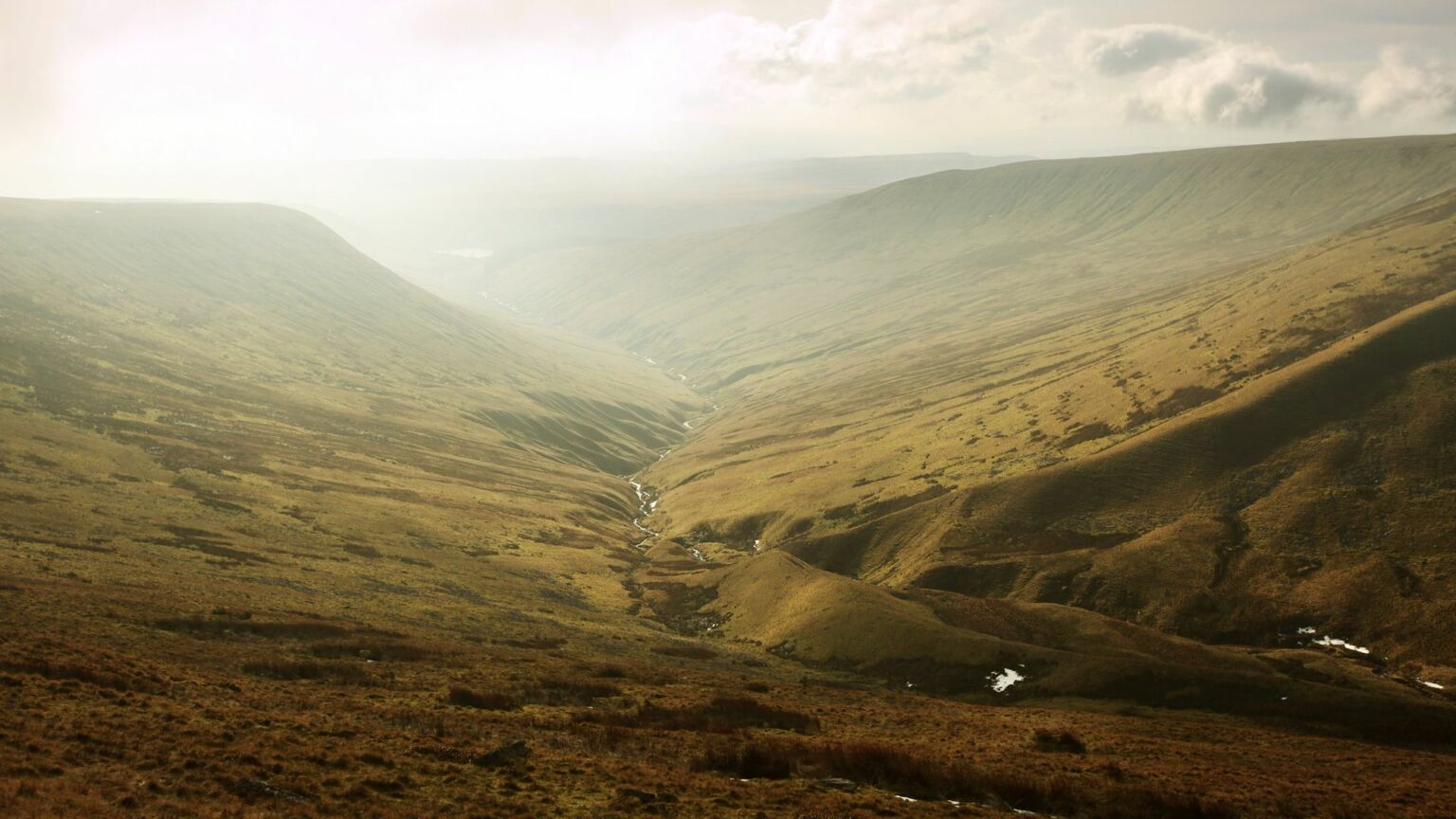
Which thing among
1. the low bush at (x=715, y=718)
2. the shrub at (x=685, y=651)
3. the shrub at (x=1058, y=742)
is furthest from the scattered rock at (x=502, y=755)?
the shrub at (x=685, y=651)

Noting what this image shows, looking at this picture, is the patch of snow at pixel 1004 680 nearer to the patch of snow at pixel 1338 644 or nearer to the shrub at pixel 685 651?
the shrub at pixel 685 651

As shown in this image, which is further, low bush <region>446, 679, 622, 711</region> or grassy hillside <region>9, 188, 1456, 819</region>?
low bush <region>446, 679, 622, 711</region>

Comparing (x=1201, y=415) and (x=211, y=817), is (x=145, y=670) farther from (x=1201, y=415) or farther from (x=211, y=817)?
(x=1201, y=415)

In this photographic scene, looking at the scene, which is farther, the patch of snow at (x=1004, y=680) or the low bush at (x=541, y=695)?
the patch of snow at (x=1004, y=680)

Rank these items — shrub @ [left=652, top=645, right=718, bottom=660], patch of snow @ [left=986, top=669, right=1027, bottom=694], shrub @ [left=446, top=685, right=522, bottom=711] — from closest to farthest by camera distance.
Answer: shrub @ [left=446, top=685, right=522, bottom=711] < patch of snow @ [left=986, top=669, right=1027, bottom=694] < shrub @ [left=652, top=645, right=718, bottom=660]

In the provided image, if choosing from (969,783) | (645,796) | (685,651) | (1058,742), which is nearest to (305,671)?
(645,796)

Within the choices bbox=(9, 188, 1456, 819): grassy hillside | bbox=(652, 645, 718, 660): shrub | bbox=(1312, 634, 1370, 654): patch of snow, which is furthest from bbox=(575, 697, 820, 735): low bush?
bbox=(1312, 634, 1370, 654): patch of snow

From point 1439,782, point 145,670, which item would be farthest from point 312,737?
point 1439,782

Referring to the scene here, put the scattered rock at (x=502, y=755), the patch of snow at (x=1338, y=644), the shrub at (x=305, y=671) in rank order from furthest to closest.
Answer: the patch of snow at (x=1338, y=644) → the shrub at (x=305, y=671) → the scattered rock at (x=502, y=755)

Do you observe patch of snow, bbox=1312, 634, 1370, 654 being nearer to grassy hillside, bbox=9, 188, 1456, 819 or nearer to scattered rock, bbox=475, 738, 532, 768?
grassy hillside, bbox=9, 188, 1456, 819
